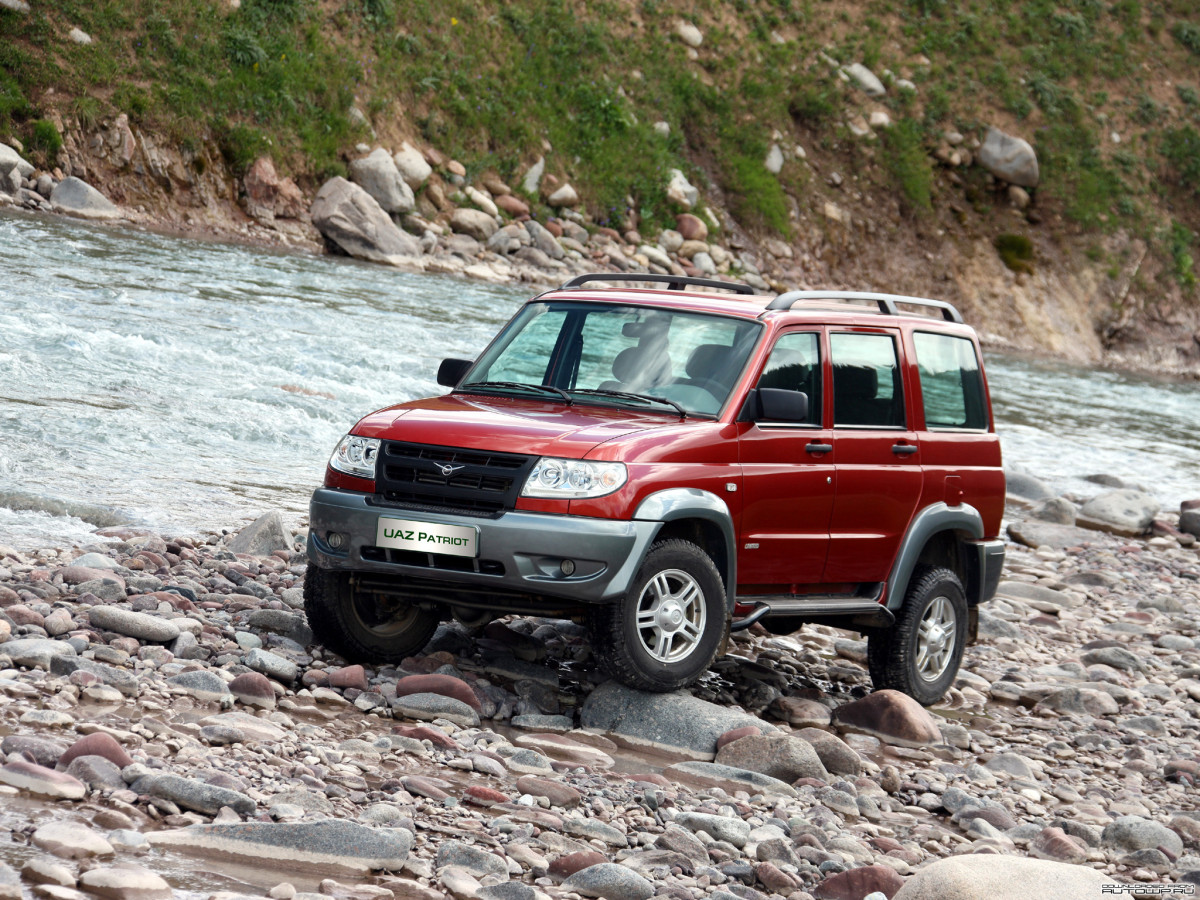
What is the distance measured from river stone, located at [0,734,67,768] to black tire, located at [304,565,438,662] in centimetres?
198

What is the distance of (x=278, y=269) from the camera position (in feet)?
85.7

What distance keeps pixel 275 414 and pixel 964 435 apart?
797 centimetres

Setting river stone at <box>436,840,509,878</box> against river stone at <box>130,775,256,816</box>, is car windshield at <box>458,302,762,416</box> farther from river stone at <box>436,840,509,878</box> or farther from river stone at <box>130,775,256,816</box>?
river stone at <box>130,775,256,816</box>

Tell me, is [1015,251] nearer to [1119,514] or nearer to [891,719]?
[1119,514]

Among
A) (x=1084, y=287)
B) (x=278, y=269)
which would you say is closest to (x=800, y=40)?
(x=1084, y=287)

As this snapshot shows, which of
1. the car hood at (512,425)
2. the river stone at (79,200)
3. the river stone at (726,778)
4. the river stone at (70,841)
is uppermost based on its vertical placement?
the river stone at (79,200)

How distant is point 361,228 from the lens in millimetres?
32031

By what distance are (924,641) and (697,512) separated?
218 centimetres

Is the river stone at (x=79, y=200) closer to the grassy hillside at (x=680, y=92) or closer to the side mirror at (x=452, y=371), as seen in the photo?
the grassy hillside at (x=680, y=92)

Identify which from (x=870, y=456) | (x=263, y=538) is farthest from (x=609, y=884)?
(x=263, y=538)

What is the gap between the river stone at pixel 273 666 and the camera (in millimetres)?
6254

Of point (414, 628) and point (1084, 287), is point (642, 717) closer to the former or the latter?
point (414, 628)

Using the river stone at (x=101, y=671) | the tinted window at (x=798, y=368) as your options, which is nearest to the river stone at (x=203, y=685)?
the river stone at (x=101, y=671)

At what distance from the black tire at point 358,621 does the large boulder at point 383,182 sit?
28.0 metres
